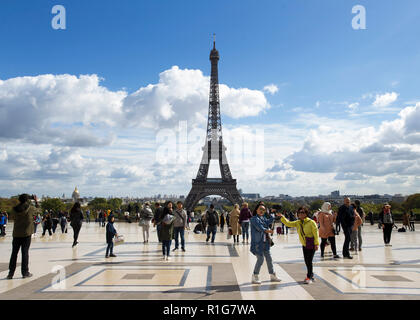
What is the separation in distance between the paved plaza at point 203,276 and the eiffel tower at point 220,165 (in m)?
51.1

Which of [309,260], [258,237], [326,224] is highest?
[258,237]

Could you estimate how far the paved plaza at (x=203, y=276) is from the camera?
7.12 meters

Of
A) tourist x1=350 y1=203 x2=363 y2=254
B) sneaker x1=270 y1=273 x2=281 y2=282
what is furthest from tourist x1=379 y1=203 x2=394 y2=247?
sneaker x1=270 y1=273 x2=281 y2=282

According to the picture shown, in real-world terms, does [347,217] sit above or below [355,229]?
above

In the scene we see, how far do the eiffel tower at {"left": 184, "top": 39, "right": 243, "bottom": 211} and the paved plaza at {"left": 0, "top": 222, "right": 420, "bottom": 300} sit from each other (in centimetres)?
5113

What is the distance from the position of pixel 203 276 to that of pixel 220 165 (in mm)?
62720

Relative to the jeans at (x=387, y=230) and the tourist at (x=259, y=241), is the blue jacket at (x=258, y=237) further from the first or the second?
the jeans at (x=387, y=230)

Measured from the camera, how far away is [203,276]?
8.91 meters

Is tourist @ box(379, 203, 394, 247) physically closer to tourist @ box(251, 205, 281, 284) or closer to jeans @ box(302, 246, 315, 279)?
jeans @ box(302, 246, 315, 279)

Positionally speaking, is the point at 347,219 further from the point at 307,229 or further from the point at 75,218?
the point at 75,218

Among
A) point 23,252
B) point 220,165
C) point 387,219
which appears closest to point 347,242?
point 387,219
